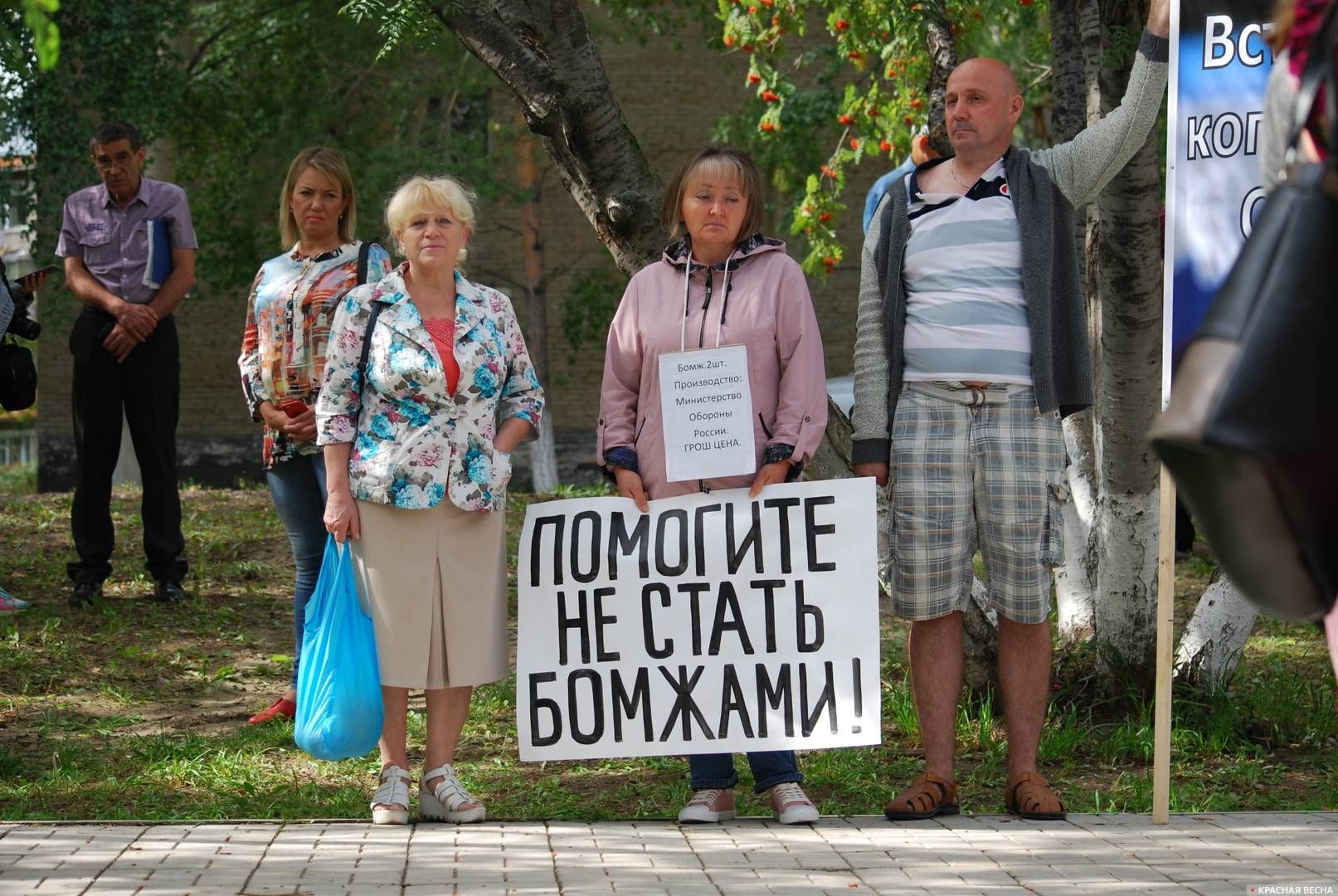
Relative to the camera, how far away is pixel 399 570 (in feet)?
16.1

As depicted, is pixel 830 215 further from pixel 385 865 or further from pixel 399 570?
pixel 385 865

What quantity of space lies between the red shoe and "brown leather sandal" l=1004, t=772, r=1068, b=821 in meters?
2.92

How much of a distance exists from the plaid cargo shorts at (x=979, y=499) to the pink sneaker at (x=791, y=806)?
641mm

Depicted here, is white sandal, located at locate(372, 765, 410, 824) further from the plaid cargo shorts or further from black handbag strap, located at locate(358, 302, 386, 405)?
the plaid cargo shorts

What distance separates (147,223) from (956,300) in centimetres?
447

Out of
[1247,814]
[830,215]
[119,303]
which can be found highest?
[830,215]

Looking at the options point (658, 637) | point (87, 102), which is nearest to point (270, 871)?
point (658, 637)

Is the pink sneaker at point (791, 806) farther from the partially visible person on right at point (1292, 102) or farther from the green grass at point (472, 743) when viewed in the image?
the partially visible person on right at point (1292, 102)

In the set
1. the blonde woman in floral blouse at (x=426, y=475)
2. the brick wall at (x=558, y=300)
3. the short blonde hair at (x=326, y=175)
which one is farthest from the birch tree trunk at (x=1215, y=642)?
the brick wall at (x=558, y=300)

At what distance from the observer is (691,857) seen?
443cm

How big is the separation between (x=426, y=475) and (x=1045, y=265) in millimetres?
1961

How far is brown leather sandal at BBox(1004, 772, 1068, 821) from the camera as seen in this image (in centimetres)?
486

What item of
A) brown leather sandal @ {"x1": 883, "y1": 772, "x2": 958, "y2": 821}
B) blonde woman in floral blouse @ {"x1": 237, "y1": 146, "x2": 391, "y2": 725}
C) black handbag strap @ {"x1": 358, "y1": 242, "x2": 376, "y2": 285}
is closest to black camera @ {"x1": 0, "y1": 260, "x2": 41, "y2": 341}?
blonde woman in floral blouse @ {"x1": 237, "y1": 146, "x2": 391, "y2": 725}

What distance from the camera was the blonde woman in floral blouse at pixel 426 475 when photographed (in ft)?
16.0
